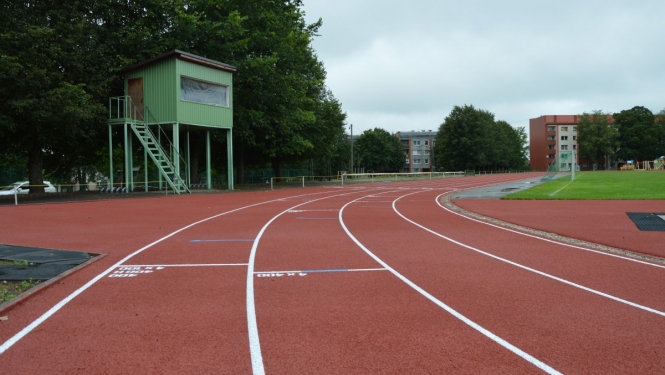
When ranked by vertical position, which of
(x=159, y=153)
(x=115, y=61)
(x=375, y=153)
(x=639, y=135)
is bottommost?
(x=159, y=153)

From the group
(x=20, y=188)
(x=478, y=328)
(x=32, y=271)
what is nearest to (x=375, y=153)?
(x=20, y=188)

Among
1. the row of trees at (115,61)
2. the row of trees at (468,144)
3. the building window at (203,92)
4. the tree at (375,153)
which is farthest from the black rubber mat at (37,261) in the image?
the tree at (375,153)

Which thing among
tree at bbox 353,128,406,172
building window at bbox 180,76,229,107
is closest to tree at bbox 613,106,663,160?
tree at bbox 353,128,406,172

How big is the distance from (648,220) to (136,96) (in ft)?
81.8

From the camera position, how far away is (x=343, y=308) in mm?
5641

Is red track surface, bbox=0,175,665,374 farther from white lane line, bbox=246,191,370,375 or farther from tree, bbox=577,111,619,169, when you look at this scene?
tree, bbox=577,111,619,169

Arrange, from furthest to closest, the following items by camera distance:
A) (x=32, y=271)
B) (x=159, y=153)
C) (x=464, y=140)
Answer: (x=464, y=140), (x=159, y=153), (x=32, y=271)

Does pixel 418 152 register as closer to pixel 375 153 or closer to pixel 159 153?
pixel 375 153

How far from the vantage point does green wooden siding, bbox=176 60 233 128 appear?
25964mm

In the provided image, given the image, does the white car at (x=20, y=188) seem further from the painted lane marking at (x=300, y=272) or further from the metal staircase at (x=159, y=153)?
the painted lane marking at (x=300, y=272)

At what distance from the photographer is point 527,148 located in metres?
145

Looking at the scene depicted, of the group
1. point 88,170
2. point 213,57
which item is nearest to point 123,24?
point 213,57

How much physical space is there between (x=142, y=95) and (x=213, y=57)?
6.44 meters

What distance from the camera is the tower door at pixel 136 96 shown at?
26.8 m
